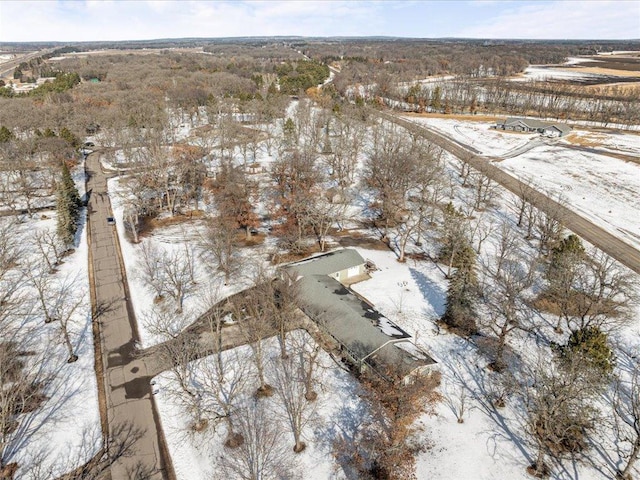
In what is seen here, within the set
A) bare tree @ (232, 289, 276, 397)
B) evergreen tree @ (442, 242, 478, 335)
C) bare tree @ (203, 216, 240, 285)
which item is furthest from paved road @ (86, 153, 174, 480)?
evergreen tree @ (442, 242, 478, 335)

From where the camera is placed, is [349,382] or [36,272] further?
[36,272]

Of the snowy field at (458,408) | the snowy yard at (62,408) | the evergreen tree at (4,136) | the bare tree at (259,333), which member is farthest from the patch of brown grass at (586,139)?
the evergreen tree at (4,136)

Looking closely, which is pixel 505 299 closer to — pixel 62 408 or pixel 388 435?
pixel 388 435

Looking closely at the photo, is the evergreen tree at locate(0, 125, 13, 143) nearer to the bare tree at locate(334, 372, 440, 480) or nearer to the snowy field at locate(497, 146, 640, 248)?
the bare tree at locate(334, 372, 440, 480)

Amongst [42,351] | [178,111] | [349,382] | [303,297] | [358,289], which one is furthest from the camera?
[178,111]

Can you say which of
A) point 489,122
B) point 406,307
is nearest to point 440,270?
point 406,307

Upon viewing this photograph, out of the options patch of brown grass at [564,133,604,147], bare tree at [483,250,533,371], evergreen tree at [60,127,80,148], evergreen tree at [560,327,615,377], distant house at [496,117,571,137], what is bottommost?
bare tree at [483,250,533,371]

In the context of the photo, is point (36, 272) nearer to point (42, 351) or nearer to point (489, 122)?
point (42, 351)
